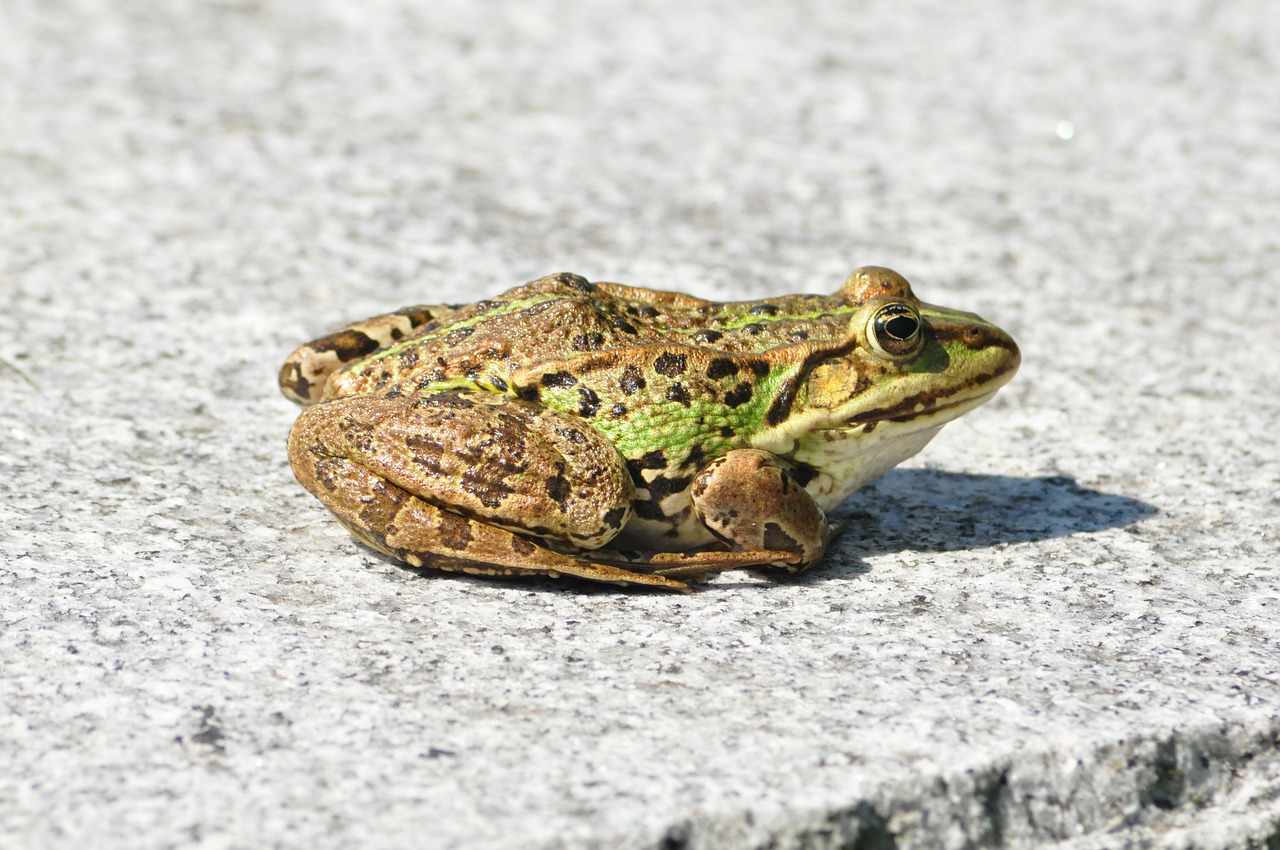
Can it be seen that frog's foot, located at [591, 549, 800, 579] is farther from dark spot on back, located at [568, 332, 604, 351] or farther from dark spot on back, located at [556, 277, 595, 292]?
dark spot on back, located at [556, 277, 595, 292]

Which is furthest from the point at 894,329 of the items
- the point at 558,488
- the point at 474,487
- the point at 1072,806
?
the point at 1072,806

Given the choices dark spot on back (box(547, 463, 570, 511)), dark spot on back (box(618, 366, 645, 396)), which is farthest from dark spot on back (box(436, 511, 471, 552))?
dark spot on back (box(618, 366, 645, 396))

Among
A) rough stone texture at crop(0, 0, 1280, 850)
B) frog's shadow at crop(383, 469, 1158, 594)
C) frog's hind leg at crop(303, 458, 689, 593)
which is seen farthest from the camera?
frog's shadow at crop(383, 469, 1158, 594)

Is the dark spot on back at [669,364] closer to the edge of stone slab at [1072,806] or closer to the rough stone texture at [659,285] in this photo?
the rough stone texture at [659,285]

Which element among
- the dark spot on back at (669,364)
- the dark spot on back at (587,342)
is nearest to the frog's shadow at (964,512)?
the dark spot on back at (669,364)

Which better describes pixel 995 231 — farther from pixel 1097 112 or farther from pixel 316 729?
pixel 316 729

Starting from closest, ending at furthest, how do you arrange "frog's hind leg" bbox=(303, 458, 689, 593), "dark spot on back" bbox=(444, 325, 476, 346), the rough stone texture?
the rough stone texture
"frog's hind leg" bbox=(303, 458, 689, 593)
"dark spot on back" bbox=(444, 325, 476, 346)

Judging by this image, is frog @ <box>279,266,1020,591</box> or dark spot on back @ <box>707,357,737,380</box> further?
dark spot on back @ <box>707,357,737,380</box>
